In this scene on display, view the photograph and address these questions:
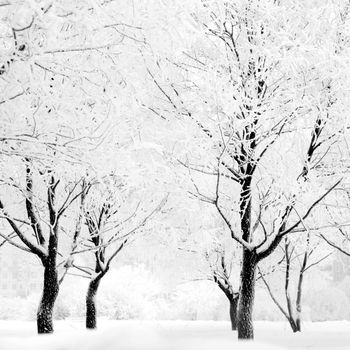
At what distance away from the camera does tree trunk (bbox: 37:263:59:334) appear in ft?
30.0

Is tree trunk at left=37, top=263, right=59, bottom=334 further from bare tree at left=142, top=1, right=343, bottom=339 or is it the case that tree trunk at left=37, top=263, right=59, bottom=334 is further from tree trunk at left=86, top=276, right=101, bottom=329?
tree trunk at left=86, top=276, right=101, bottom=329

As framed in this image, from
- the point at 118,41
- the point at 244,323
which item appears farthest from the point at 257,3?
the point at 244,323

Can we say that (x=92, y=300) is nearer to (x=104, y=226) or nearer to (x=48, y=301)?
(x=104, y=226)

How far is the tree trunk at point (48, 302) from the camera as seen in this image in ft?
30.0

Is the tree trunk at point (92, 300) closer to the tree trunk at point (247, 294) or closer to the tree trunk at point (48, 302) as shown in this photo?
the tree trunk at point (48, 302)

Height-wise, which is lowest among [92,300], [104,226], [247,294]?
[92,300]

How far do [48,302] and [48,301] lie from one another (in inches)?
0.7

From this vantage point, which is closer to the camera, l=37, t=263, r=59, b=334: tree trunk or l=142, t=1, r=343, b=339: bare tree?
l=142, t=1, r=343, b=339: bare tree

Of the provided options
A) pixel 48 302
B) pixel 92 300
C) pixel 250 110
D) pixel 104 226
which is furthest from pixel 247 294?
pixel 92 300

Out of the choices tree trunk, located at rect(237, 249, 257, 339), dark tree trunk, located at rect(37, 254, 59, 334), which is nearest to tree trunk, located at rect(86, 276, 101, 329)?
dark tree trunk, located at rect(37, 254, 59, 334)

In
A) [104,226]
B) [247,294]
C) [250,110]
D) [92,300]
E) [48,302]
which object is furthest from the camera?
[92,300]

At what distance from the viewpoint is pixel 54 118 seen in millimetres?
5742

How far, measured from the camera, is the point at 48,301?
9328 millimetres

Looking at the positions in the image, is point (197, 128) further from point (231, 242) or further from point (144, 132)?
point (231, 242)
